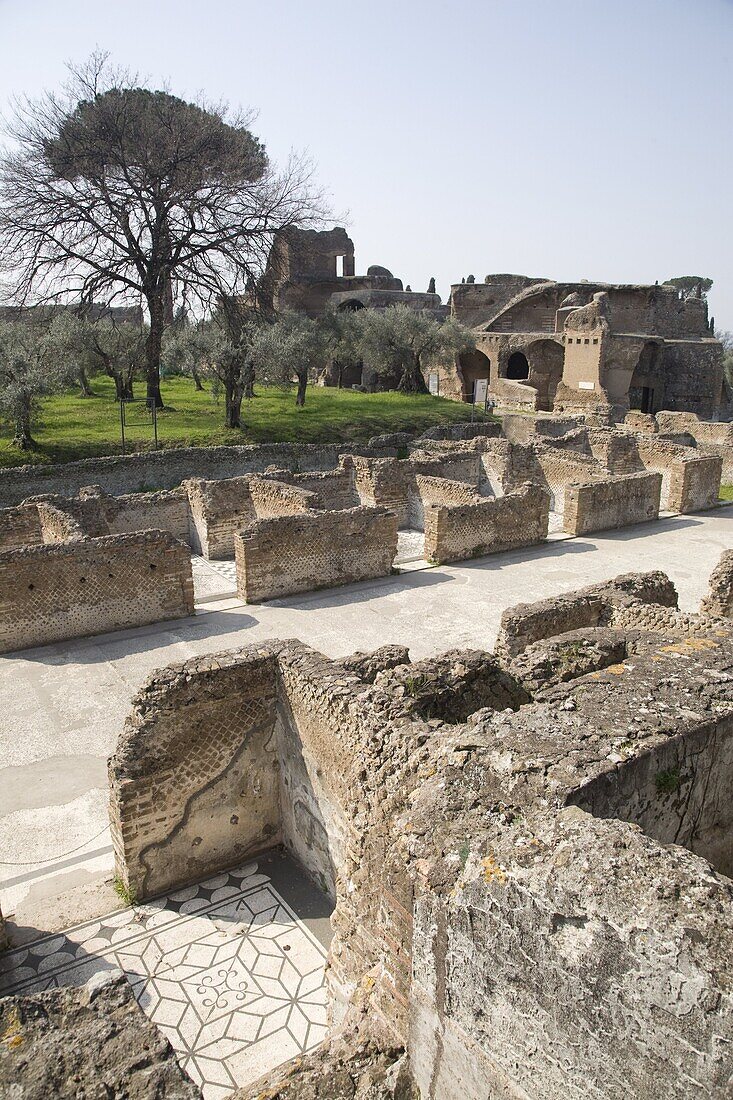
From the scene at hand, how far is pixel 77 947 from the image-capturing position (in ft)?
15.8

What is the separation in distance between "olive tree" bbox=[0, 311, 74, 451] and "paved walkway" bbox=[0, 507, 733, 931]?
970cm

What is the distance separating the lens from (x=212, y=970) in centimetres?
467

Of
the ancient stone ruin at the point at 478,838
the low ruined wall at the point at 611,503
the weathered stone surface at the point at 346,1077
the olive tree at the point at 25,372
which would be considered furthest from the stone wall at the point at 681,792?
the olive tree at the point at 25,372

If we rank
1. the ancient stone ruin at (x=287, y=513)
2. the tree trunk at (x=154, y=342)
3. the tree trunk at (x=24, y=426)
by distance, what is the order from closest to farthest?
the ancient stone ruin at (x=287, y=513) → the tree trunk at (x=24, y=426) → the tree trunk at (x=154, y=342)

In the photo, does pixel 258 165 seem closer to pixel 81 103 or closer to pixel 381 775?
pixel 81 103

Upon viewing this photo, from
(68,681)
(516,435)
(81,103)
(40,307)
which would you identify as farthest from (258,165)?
(68,681)

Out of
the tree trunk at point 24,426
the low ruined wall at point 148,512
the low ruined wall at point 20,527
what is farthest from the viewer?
the tree trunk at point 24,426

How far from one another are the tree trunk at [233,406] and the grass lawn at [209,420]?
14.7 inches

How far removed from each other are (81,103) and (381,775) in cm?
2662

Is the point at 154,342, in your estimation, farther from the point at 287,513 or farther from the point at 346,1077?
the point at 346,1077

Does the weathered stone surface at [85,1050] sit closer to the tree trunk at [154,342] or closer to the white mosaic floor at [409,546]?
the white mosaic floor at [409,546]

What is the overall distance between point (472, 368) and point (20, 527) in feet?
96.1

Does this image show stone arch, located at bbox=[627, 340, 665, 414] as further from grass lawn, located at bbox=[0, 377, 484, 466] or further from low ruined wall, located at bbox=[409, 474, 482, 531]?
low ruined wall, located at bbox=[409, 474, 482, 531]

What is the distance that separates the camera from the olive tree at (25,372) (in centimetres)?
1783
